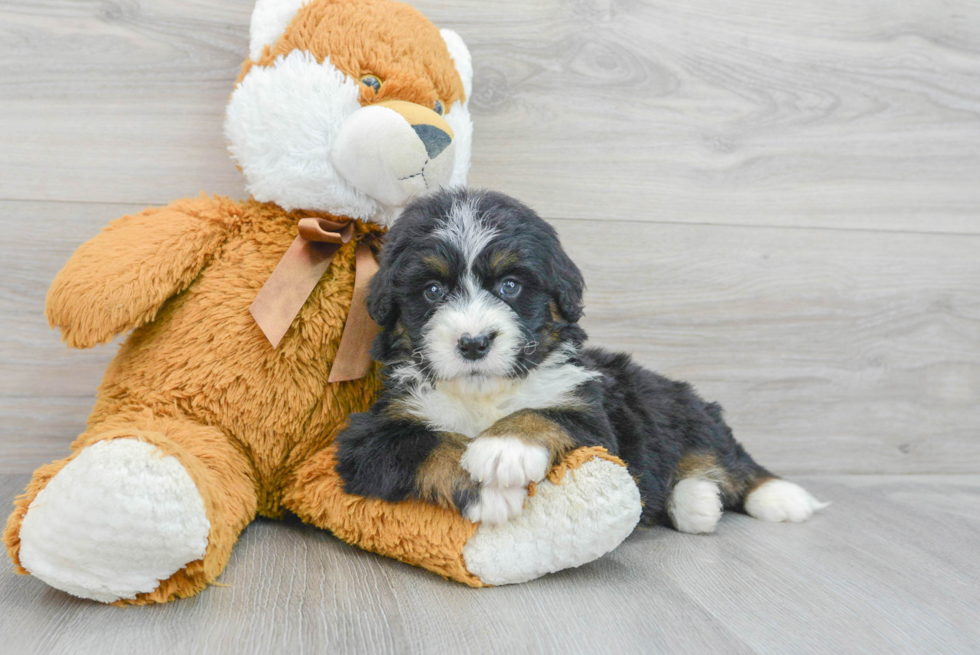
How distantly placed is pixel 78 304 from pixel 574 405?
40.4 inches

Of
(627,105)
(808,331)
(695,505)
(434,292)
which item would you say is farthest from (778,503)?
(627,105)

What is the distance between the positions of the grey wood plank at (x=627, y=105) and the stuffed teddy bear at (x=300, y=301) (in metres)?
0.48

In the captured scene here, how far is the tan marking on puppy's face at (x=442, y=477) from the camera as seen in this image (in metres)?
1.34

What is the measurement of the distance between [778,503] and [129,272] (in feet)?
5.46

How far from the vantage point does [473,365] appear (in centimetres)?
133

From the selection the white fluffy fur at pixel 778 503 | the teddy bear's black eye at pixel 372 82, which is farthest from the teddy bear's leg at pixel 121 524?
the white fluffy fur at pixel 778 503

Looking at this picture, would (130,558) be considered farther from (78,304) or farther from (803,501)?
(803,501)

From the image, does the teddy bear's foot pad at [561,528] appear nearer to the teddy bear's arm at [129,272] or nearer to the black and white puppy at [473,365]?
the black and white puppy at [473,365]

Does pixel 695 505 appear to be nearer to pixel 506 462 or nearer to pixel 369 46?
pixel 506 462

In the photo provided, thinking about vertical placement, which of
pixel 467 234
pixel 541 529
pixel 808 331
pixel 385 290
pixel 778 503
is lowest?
pixel 778 503

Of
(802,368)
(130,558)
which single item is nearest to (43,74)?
(130,558)

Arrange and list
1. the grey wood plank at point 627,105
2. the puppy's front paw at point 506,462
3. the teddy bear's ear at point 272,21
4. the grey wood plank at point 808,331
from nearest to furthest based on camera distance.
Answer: the puppy's front paw at point 506,462, the teddy bear's ear at point 272,21, the grey wood plank at point 627,105, the grey wood plank at point 808,331

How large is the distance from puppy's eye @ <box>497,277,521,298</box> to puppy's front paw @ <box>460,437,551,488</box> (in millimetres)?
277

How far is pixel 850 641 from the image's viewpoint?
1228 mm
